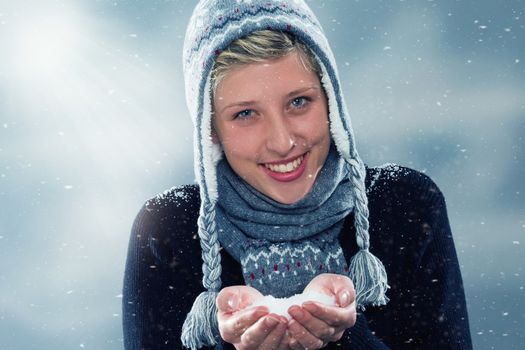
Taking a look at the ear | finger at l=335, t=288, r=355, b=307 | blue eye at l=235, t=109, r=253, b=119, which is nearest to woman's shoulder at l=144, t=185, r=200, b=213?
the ear

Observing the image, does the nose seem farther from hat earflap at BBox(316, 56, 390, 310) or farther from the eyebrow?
hat earflap at BBox(316, 56, 390, 310)

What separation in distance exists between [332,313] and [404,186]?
1.08 meters

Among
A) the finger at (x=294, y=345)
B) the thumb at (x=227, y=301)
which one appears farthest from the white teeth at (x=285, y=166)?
the finger at (x=294, y=345)

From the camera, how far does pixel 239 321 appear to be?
1.68 m

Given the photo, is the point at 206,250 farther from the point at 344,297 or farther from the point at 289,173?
the point at 344,297

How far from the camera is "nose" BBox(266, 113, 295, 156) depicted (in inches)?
84.7

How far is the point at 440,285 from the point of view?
247 cm

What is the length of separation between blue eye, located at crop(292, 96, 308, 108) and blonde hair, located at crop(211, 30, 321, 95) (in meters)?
0.17

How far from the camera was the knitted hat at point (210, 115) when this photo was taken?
2.12 metres

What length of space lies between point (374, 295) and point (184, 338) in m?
0.79

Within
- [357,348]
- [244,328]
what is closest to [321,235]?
[357,348]

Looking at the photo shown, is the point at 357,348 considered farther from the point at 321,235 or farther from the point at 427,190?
the point at 427,190

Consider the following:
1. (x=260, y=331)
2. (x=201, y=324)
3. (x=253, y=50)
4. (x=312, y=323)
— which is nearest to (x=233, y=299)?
(x=260, y=331)

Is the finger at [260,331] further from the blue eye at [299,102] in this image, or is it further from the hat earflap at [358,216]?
the blue eye at [299,102]
